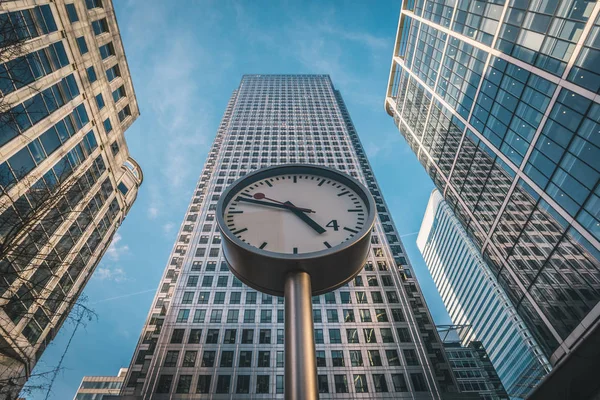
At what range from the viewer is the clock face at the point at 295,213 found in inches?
121

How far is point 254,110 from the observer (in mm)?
73938

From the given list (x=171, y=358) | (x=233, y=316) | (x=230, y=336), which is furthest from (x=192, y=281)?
(x=171, y=358)

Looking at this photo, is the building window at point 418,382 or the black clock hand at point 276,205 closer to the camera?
the black clock hand at point 276,205

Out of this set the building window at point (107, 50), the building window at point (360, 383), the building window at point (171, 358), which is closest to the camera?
the building window at point (107, 50)

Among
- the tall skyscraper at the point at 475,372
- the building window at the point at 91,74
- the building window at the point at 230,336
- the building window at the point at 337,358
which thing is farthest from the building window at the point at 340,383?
the tall skyscraper at the point at 475,372

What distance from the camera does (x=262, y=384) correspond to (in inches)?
1145

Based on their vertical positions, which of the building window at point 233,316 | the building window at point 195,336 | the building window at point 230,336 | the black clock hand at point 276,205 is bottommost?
the building window at point 230,336

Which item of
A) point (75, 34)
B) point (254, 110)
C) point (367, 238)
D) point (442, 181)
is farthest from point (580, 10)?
point (254, 110)

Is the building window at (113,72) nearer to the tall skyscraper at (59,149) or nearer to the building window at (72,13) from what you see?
the tall skyscraper at (59,149)

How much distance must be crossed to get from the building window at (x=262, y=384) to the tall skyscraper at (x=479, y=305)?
47208mm

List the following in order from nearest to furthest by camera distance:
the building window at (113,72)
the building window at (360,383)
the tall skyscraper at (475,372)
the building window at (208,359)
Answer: the building window at (113,72) < the building window at (360,383) < the building window at (208,359) < the tall skyscraper at (475,372)

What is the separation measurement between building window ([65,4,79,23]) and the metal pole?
2331 cm

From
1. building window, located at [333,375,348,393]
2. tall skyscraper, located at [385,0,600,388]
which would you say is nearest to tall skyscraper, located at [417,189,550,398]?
tall skyscraper, located at [385,0,600,388]

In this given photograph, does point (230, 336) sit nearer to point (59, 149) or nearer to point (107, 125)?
point (107, 125)
